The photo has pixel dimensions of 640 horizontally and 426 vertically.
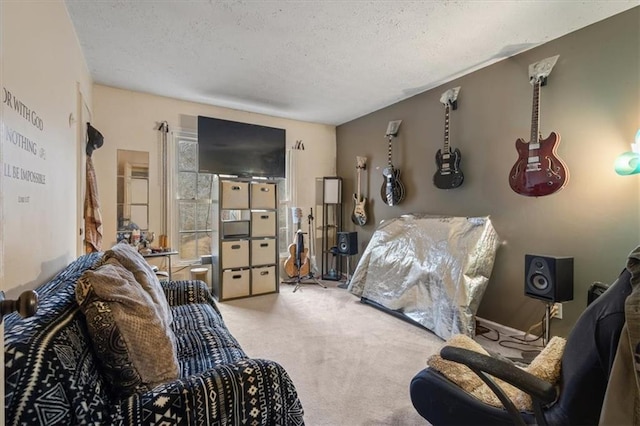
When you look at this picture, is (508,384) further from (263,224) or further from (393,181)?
(263,224)

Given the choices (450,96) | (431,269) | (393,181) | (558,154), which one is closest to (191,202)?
(393,181)

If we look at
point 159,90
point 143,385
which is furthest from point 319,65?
point 143,385

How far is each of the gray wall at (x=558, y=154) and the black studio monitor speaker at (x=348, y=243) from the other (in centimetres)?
115

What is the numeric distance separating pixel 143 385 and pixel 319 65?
2.88 meters

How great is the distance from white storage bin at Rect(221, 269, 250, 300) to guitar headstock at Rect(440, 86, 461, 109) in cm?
313

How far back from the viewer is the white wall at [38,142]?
1159 millimetres

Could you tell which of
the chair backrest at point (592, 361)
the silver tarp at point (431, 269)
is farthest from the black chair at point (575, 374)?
the silver tarp at point (431, 269)

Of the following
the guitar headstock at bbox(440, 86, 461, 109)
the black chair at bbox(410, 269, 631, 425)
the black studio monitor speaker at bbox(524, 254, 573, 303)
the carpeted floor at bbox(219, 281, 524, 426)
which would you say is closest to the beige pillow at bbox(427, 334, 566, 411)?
the black chair at bbox(410, 269, 631, 425)

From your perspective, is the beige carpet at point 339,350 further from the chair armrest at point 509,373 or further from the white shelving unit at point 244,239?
the chair armrest at point 509,373

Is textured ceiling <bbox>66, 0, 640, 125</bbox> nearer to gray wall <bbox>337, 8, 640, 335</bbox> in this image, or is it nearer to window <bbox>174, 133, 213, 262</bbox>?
gray wall <bbox>337, 8, 640, 335</bbox>

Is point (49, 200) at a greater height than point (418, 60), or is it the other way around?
point (418, 60)

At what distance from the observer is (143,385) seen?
1021mm

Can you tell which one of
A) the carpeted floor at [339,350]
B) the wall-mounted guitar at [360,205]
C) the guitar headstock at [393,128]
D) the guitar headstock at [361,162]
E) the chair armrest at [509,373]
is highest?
the guitar headstock at [393,128]

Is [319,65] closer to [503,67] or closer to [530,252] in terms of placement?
[503,67]
